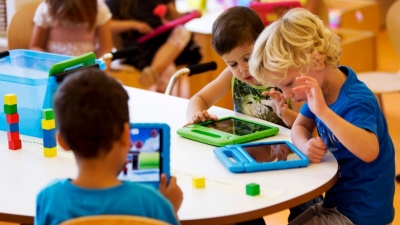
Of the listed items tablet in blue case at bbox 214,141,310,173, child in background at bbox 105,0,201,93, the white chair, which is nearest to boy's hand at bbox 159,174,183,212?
tablet in blue case at bbox 214,141,310,173

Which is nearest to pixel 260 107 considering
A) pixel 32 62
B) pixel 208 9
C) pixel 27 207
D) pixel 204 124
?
pixel 204 124

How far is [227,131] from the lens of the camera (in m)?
1.99

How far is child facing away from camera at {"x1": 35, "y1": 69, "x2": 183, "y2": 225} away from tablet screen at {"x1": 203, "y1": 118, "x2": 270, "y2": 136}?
726mm

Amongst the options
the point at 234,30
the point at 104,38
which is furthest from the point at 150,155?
the point at 104,38

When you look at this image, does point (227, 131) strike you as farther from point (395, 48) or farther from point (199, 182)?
point (395, 48)

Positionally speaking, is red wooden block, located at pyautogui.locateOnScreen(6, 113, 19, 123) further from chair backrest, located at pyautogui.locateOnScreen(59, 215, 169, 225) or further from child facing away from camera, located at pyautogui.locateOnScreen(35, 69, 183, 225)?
chair backrest, located at pyautogui.locateOnScreen(59, 215, 169, 225)

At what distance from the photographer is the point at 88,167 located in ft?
4.14

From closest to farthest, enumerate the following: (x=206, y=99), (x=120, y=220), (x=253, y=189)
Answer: (x=120, y=220) → (x=253, y=189) → (x=206, y=99)

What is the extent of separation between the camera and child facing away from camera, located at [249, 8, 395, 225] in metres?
1.70

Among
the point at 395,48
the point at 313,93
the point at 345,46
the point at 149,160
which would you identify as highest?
the point at 313,93

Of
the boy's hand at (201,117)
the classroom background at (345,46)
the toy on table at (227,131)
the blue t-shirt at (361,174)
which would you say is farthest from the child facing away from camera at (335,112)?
the classroom background at (345,46)

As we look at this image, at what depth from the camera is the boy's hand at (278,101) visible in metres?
1.97

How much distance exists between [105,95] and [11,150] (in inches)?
29.7

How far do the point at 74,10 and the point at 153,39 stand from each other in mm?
748
